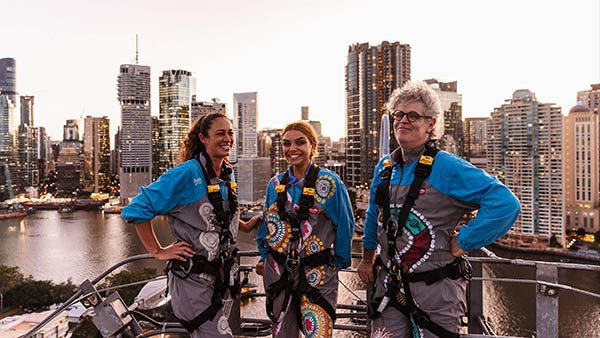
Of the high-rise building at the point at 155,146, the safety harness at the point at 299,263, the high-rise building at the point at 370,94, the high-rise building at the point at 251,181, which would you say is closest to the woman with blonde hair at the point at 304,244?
the safety harness at the point at 299,263

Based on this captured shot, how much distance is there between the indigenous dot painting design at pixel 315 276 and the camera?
144cm

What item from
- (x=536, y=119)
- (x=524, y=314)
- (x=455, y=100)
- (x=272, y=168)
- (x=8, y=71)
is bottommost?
(x=524, y=314)

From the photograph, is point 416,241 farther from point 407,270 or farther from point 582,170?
point 582,170

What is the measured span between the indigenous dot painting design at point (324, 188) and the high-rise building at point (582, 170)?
3547cm

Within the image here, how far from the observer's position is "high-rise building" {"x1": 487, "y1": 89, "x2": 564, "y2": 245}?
27016 millimetres

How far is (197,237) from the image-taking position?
1.43m

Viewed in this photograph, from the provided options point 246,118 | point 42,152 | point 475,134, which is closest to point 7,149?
point 42,152

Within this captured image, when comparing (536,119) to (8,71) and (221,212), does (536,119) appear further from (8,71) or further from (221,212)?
(8,71)

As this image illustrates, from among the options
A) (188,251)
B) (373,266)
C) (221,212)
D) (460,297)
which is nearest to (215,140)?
(221,212)

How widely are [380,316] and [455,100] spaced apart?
215 feet

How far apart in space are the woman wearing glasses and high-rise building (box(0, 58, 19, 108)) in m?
80.0

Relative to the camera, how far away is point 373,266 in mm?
1438

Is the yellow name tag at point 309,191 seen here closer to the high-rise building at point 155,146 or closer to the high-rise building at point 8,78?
the high-rise building at point 155,146

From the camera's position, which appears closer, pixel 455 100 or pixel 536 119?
pixel 536 119
